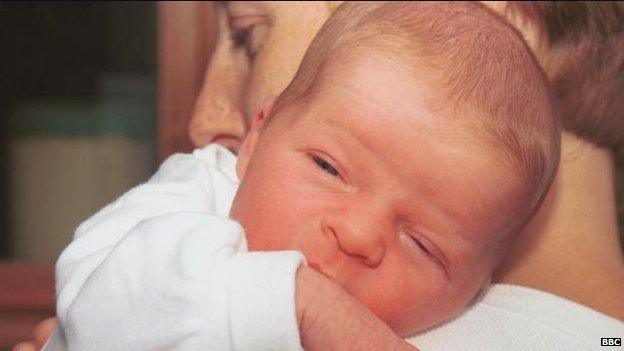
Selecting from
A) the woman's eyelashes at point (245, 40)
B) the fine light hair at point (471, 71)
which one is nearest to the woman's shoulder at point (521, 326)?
the fine light hair at point (471, 71)

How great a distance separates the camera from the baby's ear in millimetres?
875

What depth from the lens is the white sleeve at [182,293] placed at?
585 mm

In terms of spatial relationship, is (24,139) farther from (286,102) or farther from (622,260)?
(622,260)

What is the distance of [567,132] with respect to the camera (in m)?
1.02

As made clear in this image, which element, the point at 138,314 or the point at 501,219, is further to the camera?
the point at 501,219

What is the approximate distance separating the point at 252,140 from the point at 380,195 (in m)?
0.22

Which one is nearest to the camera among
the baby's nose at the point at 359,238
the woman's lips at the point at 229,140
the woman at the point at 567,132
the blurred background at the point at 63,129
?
the baby's nose at the point at 359,238

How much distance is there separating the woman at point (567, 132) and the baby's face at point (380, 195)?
155 mm

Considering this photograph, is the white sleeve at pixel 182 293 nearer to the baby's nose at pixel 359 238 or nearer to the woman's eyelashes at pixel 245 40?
the baby's nose at pixel 359 238

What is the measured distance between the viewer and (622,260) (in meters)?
0.99

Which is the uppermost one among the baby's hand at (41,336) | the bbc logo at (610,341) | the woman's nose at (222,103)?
the woman's nose at (222,103)

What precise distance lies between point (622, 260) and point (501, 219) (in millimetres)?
295

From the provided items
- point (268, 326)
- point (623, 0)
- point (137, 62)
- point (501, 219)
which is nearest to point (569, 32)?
point (623, 0)

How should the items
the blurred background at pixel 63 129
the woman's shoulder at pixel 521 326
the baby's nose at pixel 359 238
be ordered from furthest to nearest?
the blurred background at pixel 63 129, the woman's shoulder at pixel 521 326, the baby's nose at pixel 359 238
